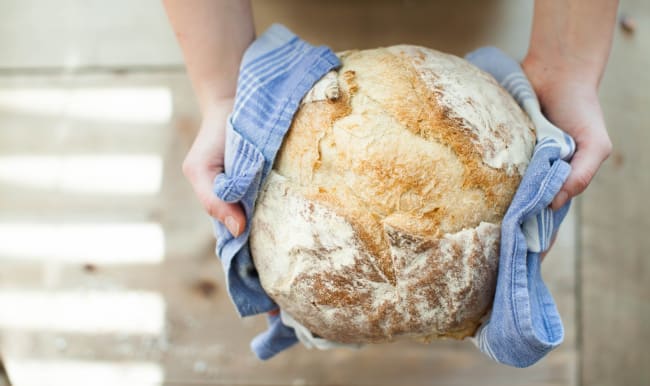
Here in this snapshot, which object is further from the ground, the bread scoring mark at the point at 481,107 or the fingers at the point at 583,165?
the bread scoring mark at the point at 481,107

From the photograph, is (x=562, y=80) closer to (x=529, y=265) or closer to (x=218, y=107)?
(x=529, y=265)

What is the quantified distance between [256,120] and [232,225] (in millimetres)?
183

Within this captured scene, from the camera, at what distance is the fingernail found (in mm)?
1014

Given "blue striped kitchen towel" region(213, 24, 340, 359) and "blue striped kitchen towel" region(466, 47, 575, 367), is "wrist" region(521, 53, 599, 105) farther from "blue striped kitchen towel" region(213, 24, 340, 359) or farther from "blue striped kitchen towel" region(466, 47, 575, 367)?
"blue striped kitchen towel" region(213, 24, 340, 359)

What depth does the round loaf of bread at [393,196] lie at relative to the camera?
92 cm

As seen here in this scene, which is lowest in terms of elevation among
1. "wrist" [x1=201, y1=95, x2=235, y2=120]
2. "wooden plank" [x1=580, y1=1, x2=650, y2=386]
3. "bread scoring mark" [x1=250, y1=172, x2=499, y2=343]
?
"wooden plank" [x1=580, y1=1, x2=650, y2=386]

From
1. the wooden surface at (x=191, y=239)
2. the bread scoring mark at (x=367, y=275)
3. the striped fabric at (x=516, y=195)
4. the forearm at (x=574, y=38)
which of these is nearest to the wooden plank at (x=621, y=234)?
the wooden surface at (x=191, y=239)

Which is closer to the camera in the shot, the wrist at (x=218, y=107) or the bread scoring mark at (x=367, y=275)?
the bread scoring mark at (x=367, y=275)

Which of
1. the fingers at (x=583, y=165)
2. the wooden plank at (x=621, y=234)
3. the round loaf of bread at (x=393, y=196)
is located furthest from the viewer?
the wooden plank at (x=621, y=234)

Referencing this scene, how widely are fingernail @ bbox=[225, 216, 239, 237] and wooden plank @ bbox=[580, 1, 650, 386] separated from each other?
100 cm

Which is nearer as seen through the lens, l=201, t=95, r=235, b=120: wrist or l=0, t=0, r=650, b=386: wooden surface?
l=201, t=95, r=235, b=120: wrist

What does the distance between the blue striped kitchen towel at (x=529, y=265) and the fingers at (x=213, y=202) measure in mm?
Result: 433

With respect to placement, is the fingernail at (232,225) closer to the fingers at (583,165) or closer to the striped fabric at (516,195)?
the striped fabric at (516,195)

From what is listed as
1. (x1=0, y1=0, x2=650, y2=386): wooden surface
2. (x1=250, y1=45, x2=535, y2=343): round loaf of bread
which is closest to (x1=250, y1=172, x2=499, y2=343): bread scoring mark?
(x1=250, y1=45, x2=535, y2=343): round loaf of bread
